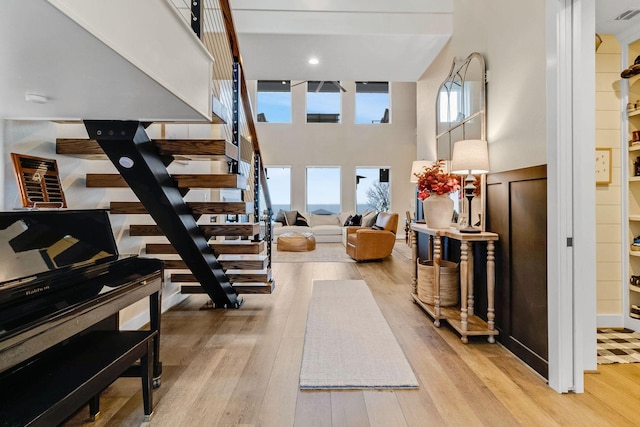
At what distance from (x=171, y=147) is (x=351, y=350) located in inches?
76.0

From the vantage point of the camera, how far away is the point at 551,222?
204 cm

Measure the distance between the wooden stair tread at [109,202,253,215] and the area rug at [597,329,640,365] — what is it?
295cm

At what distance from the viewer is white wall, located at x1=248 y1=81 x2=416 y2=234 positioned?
34.6ft

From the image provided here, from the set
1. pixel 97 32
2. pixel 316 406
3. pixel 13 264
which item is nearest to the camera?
pixel 97 32

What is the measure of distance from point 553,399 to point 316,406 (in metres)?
1.36

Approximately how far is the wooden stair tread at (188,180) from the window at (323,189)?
26.9ft

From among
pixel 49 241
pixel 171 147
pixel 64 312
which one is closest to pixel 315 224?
pixel 171 147

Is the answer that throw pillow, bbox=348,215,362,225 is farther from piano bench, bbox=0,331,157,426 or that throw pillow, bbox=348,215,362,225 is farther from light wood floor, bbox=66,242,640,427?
piano bench, bbox=0,331,157,426

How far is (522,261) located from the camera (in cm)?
239

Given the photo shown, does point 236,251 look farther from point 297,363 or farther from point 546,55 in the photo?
point 546,55

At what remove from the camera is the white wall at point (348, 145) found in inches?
415

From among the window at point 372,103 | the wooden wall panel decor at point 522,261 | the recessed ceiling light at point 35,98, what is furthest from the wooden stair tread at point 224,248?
the window at point 372,103

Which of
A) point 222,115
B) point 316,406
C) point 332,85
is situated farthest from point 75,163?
point 332,85

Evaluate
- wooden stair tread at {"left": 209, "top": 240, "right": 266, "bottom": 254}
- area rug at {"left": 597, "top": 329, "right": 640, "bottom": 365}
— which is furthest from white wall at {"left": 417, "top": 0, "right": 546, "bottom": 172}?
wooden stair tread at {"left": 209, "top": 240, "right": 266, "bottom": 254}
